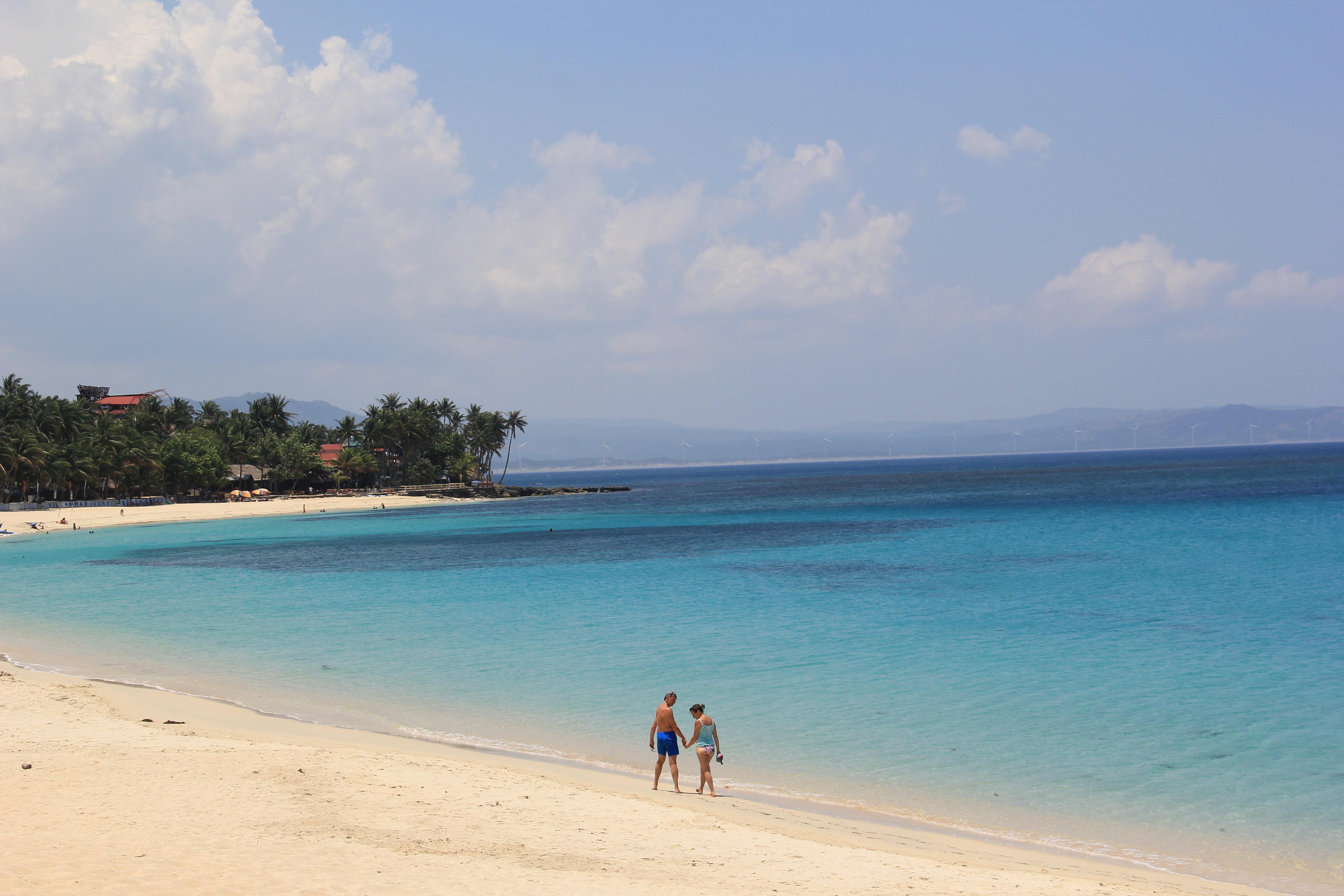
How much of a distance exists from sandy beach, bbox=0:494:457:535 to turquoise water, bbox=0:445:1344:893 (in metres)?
20.5

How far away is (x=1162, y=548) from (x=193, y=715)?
40.5 meters

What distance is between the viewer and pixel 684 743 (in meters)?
12.7

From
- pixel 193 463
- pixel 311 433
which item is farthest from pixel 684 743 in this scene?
pixel 311 433

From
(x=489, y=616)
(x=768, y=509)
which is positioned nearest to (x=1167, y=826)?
(x=489, y=616)

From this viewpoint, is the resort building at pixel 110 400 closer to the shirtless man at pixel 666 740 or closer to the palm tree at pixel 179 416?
the palm tree at pixel 179 416

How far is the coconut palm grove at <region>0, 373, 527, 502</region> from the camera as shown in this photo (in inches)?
3226

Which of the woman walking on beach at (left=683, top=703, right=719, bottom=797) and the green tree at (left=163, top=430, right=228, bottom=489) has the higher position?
the green tree at (left=163, top=430, right=228, bottom=489)

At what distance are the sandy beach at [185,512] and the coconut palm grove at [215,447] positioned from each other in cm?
401

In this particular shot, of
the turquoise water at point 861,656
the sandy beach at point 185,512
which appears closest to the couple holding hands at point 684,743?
the turquoise water at point 861,656

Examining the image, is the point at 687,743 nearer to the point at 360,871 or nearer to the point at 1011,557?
the point at 360,871

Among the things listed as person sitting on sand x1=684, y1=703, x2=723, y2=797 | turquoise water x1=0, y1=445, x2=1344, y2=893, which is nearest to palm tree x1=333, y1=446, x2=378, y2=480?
turquoise water x1=0, y1=445, x2=1344, y2=893

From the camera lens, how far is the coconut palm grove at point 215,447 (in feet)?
269

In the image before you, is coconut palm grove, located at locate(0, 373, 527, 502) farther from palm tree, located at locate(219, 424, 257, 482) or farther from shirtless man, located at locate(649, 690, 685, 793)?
shirtless man, located at locate(649, 690, 685, 793)

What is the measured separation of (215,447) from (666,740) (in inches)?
3923
